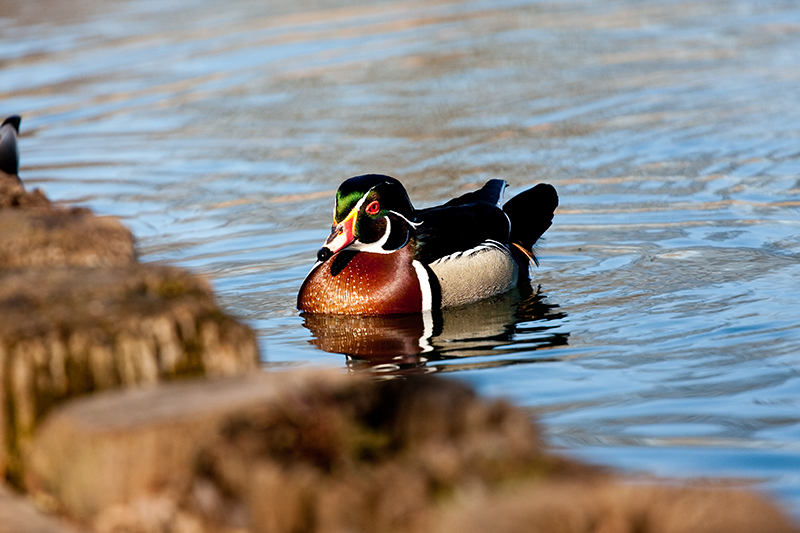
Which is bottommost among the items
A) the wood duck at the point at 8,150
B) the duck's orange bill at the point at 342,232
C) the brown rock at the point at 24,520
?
the brown rock at the point at 24,520

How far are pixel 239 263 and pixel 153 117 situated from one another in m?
6.30

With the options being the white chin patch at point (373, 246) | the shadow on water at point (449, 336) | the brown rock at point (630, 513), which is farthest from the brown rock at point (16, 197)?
the brown rock at point (630, 513)

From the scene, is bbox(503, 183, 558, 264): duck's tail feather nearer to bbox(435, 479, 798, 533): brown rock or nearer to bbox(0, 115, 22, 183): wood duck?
bbox(0, 115, 22, 183): wood duck

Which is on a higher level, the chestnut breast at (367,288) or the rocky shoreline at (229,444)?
the rocky shoreline at (229,444)

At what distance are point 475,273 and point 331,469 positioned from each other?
504 cm

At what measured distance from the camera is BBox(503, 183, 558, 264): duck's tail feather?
8.00m

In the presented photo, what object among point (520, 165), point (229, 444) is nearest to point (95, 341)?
point (229, 444)

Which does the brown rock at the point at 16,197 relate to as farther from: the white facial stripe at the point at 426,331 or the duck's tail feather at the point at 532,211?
the duck's tail feather at the point at 532,211

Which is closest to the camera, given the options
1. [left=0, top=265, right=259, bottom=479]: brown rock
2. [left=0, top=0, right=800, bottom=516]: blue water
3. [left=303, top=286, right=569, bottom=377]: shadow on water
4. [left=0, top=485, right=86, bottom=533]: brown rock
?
[left=0, top=485, right=86, bottom=533]: brown rock

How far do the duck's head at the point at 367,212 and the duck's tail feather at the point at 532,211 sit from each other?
112cm

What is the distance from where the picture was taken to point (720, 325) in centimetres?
612

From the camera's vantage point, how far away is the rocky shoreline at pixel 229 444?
207 centimetres

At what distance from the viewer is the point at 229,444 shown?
242cm

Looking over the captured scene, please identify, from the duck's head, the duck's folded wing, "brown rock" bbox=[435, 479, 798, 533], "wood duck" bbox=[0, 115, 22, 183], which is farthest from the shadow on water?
"brown rock" bbox=[435, 479, 798, 533]
